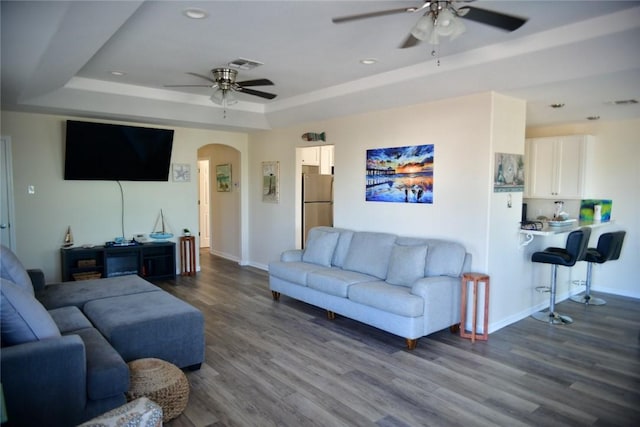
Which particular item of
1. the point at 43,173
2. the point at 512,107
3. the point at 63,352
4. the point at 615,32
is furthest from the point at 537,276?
the point at 43,173

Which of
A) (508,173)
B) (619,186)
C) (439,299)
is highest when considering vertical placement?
(508,173)

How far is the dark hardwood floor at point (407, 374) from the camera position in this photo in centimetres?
271

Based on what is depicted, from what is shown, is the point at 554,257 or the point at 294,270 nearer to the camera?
the point at 554,257

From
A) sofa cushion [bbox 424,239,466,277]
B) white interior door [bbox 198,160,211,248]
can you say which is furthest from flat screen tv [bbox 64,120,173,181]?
sofa cushion [bbox 424,239,466,277]

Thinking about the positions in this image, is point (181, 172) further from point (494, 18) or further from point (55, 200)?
point (494, 18)

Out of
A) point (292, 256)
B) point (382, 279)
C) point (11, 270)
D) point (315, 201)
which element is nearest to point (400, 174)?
point (382, 279)

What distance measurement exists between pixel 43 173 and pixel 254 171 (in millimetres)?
3157

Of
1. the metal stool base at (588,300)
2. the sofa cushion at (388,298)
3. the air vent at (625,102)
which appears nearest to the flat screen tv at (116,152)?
the sofa cushion at (388,298)

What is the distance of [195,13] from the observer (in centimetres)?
286

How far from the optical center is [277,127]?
6.73m

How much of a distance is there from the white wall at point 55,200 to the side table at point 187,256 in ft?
1.87

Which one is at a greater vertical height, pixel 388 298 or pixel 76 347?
pixel 76 347

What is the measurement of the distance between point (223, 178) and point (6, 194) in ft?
11.7

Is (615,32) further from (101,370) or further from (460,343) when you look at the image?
(101,370)
